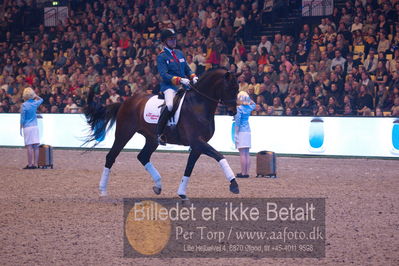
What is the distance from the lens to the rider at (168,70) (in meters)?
12.3

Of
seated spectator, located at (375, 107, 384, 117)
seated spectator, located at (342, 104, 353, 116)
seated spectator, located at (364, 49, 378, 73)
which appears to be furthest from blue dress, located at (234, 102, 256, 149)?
seated spectator, located at (364, 49, 378, 73)

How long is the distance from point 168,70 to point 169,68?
5 cm

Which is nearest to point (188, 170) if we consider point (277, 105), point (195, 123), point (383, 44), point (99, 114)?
point (195, 123)

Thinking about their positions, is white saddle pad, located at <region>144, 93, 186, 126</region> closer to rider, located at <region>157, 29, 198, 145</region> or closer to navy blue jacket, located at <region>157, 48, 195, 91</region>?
rider, located at <region>157, 29, 198, 145</region>

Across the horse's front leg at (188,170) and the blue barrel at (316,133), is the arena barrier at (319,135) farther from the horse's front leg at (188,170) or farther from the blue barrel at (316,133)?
the horse's front leg at (188,170)

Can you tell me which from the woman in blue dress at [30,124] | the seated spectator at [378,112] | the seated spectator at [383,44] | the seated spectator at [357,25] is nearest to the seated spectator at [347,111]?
the seated spectator at [378,112]

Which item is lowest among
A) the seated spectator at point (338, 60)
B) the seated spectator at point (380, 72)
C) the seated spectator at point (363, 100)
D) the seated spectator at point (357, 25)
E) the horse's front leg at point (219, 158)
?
the horse's front leg at point (219, 158)

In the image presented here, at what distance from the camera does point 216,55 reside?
25.8m

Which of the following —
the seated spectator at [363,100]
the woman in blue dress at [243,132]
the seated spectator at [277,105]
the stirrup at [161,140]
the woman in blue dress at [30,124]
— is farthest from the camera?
the seated spectator at [277,105]

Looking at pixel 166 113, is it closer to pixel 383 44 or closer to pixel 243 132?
pixel 243 132

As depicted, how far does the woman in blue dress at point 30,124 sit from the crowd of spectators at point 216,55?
4.88 m

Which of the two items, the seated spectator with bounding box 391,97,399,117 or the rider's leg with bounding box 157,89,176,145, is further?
the seated spectator with bounding box 391,97,399,117

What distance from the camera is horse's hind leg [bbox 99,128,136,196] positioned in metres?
12.9

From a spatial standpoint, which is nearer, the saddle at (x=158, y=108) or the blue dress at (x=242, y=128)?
the saddle at (x=158, y=108)
